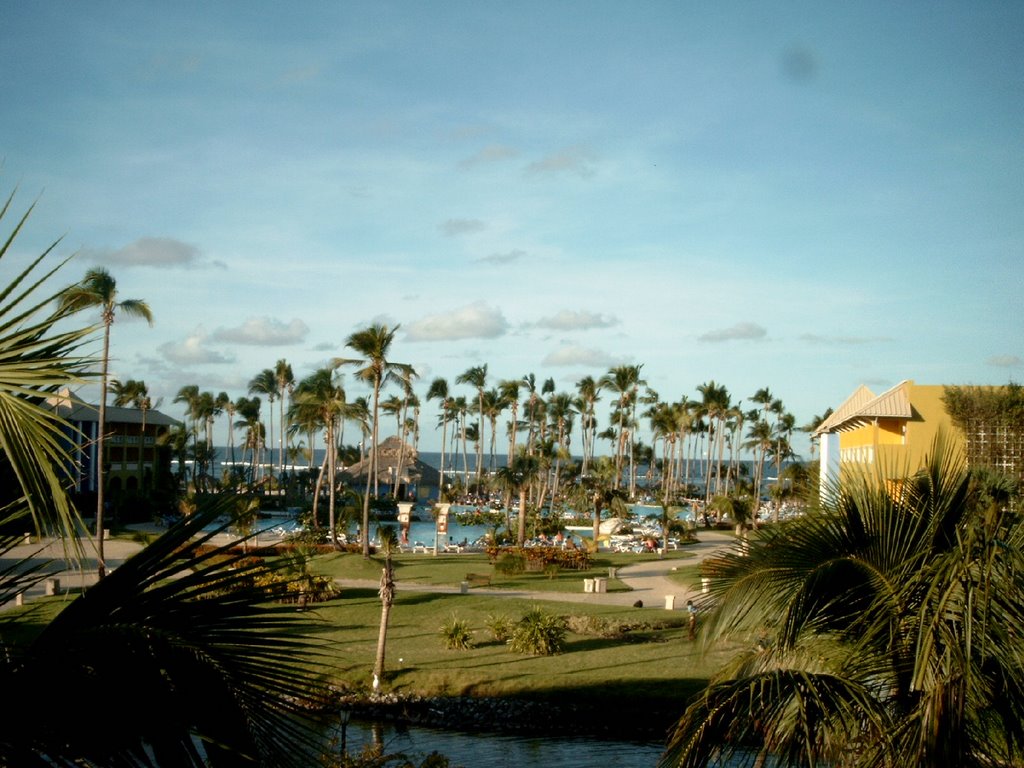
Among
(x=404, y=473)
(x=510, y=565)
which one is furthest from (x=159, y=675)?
(x=404, y=473)

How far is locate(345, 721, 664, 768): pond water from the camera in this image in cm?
1627

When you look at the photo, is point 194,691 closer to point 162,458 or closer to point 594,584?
point 594,584

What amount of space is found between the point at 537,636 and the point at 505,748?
196 inches

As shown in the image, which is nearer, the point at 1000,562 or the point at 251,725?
the point at 251,725

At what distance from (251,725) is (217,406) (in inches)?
3815

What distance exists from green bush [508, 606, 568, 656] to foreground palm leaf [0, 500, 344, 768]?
19.4 metres

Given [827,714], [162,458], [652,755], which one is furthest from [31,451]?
[162,458]

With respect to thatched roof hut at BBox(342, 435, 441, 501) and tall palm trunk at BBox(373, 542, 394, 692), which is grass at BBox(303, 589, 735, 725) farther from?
thatched roof hut at BBox(342, 435, 441, 501)

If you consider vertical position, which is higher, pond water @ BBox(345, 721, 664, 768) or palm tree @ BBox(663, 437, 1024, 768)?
palm tree @ BBox(663, 437, 1024, 768)

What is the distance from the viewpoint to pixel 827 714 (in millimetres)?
5449

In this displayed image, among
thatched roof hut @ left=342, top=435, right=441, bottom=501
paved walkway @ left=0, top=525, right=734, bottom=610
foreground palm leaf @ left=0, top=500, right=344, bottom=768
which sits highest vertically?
foreground palm leaf @ left=0, top=500, right=344, bottom=768

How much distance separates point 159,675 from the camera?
3.05 meters

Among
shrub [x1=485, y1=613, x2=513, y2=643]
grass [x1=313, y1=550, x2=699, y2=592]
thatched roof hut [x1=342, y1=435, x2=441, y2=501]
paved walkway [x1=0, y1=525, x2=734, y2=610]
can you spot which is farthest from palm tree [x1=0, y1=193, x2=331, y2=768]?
thatched roof hut [x1=342, y1=435, x2=441, y2=501]

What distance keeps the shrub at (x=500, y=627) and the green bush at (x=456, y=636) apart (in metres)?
0.73
